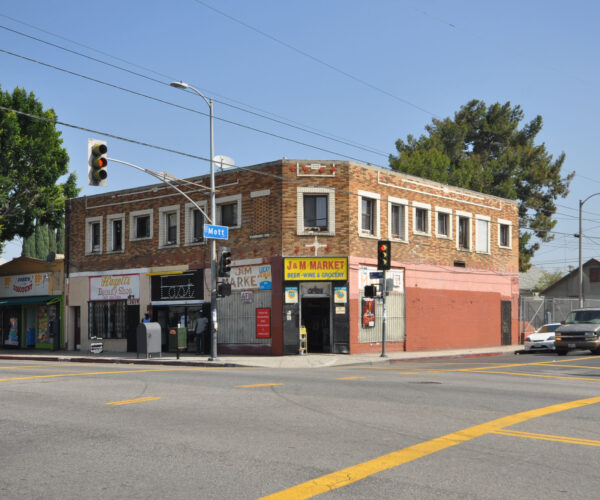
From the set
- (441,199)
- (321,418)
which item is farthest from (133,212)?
(321,418)

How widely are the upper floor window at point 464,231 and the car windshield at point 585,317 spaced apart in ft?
22.6

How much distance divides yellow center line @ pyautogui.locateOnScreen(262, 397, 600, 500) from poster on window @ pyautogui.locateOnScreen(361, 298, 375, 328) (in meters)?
18.6

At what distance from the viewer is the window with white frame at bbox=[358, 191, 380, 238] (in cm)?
2939

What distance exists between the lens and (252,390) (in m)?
13.1

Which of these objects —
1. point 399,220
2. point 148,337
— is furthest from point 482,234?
point 148,337

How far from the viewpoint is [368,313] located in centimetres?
2897

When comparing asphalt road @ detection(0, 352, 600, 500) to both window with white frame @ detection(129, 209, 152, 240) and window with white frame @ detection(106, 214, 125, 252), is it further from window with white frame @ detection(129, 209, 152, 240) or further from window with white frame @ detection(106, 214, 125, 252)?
window with white frame @ detection(106, 214, 125, 252)

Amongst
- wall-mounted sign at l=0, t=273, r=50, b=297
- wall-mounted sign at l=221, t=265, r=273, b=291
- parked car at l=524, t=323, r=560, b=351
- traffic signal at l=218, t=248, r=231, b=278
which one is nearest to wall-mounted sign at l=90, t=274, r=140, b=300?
wall-mounted sign at l=0, t=273, r=50, b=297

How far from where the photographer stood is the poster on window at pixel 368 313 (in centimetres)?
2881

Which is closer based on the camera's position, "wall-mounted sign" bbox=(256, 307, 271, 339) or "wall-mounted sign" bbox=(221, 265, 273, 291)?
"wall-mounted sign" bbox=(256, 307, 271, 339)

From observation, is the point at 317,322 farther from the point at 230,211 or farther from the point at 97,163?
the point at 97,163

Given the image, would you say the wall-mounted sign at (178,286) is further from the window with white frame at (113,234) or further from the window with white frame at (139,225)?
the window with white frame at (113,234)

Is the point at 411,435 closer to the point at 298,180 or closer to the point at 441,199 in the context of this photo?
the point at 298,180

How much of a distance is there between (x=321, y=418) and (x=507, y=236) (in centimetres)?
3076
